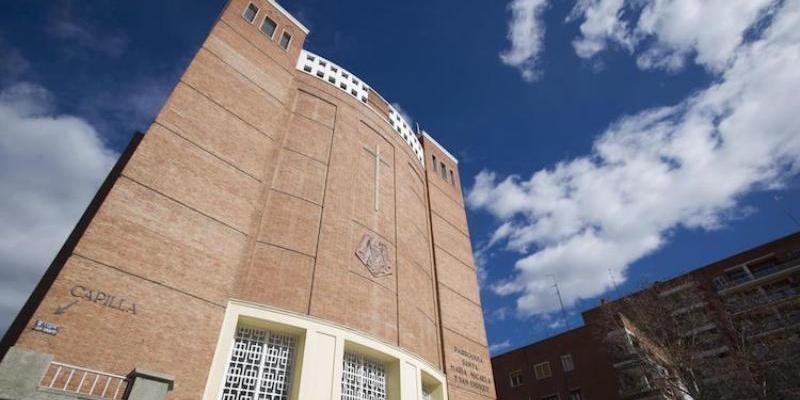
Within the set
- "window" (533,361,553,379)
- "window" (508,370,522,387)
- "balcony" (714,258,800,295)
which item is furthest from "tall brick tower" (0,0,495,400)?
"balcony" (714,258,800,295)

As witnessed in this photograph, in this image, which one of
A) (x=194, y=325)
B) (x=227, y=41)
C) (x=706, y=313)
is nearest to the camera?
(x=194, y=325)

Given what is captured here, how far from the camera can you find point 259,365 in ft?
34.9

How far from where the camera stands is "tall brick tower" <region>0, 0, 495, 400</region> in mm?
8211

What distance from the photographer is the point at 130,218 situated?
9.57m

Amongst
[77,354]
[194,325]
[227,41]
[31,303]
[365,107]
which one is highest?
[365,107]

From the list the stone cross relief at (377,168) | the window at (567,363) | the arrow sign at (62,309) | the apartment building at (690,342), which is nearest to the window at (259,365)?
the arrow sign at (62,309)

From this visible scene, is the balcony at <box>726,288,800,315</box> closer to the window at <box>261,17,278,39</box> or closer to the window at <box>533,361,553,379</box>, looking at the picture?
the window at <box>533,361,553,379</box>

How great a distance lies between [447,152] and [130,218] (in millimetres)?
19472

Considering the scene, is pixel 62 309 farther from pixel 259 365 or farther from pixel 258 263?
pixel 258 263

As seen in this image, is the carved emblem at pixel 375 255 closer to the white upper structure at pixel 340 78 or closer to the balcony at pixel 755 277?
the white upper structure at pixel 340 78

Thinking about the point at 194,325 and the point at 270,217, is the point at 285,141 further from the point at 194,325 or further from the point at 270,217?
the point at 194,325

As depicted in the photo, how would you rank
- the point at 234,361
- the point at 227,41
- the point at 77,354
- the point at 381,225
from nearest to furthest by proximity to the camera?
the point at 77,354, the point at 234,361, the point at 227,41, the point at 381,225

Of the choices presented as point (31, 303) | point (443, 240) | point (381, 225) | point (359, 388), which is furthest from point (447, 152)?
point (31, 303)

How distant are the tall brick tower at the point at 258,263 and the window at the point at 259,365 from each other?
0.03 meters
